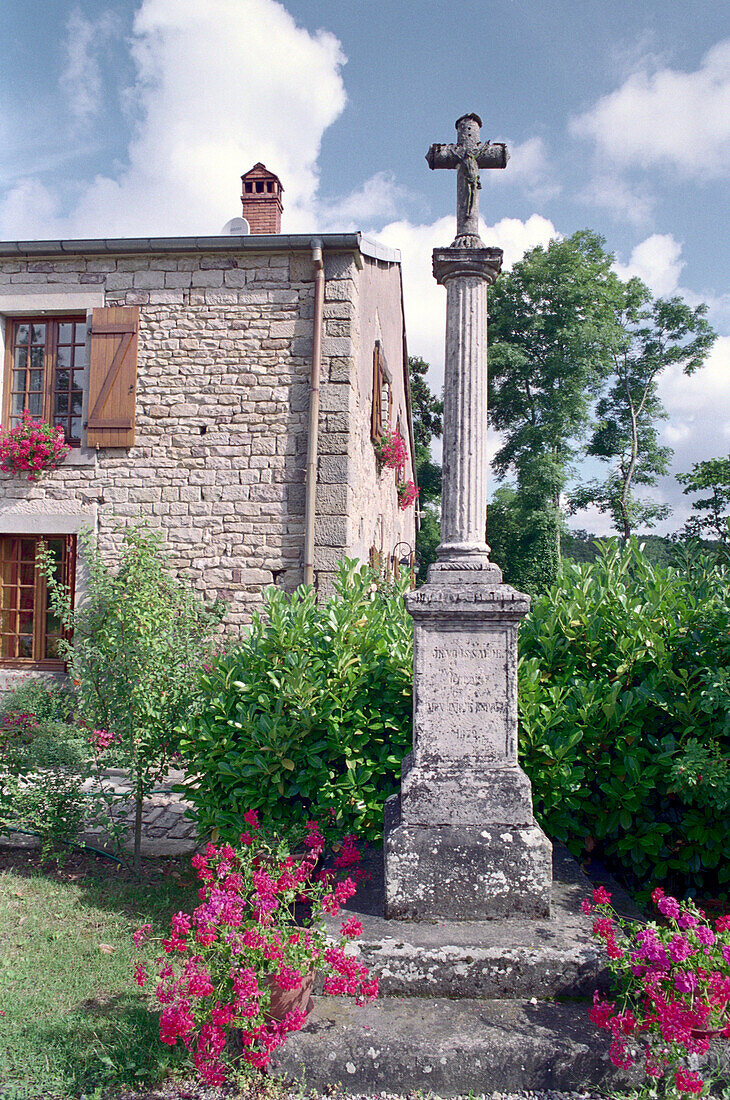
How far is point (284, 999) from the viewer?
234 cm

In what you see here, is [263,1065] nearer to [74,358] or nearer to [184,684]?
[184,684]

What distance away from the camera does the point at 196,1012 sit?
2279 millimetres

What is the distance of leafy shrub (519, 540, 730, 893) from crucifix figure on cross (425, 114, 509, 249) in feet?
6.98

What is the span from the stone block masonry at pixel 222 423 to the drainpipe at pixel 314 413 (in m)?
0.08

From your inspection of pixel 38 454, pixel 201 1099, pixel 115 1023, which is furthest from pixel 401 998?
pixel 38 454

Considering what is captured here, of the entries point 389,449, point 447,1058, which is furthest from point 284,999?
point 389,449

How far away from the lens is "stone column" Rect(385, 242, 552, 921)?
3.01m

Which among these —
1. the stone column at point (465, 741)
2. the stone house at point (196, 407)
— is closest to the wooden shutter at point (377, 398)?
the stone house at point (196, 407)

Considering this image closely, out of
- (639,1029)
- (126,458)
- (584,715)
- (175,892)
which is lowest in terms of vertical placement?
(175,892)

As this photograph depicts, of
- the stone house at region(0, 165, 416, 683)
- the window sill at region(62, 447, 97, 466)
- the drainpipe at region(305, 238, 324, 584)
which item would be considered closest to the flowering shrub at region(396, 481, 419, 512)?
the stone house at region(0, 165, 416, 683)

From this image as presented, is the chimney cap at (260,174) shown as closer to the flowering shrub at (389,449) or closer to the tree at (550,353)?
the flowering shrub at (389,449)

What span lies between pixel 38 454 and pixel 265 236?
10.7 feet

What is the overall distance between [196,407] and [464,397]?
4.45 meters

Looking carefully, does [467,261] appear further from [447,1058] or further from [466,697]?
[447,1058]
